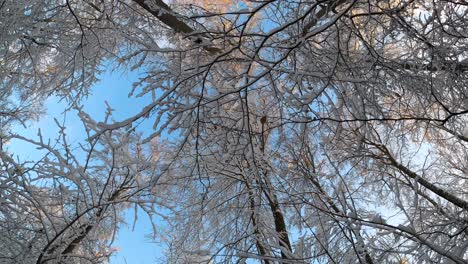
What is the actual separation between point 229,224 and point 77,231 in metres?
1.58

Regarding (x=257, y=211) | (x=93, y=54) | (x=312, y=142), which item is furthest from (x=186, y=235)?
(x=93, y=54)

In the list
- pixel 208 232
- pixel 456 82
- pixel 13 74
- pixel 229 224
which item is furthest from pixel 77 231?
pixel 13 74

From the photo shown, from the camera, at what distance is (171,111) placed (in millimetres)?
2379

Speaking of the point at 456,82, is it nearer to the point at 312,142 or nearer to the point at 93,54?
the point at 312,142

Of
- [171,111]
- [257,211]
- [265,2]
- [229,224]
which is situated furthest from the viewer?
[229,224]

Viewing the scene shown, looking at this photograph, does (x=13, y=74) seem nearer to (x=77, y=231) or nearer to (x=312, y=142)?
(x=77, y=231)

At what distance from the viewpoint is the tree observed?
2.31m

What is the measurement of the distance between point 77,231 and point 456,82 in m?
3.00

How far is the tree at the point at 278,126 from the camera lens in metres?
2.31

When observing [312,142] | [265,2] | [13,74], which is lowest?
[265,2]

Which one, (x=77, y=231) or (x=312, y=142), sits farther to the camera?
(x=312, y=142)

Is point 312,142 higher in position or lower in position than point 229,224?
higher

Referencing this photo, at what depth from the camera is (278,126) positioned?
2.65 m

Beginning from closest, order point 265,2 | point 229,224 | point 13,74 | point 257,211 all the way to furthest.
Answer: point 265,2 → point 257,211 → point 229,224 → point 13,74
